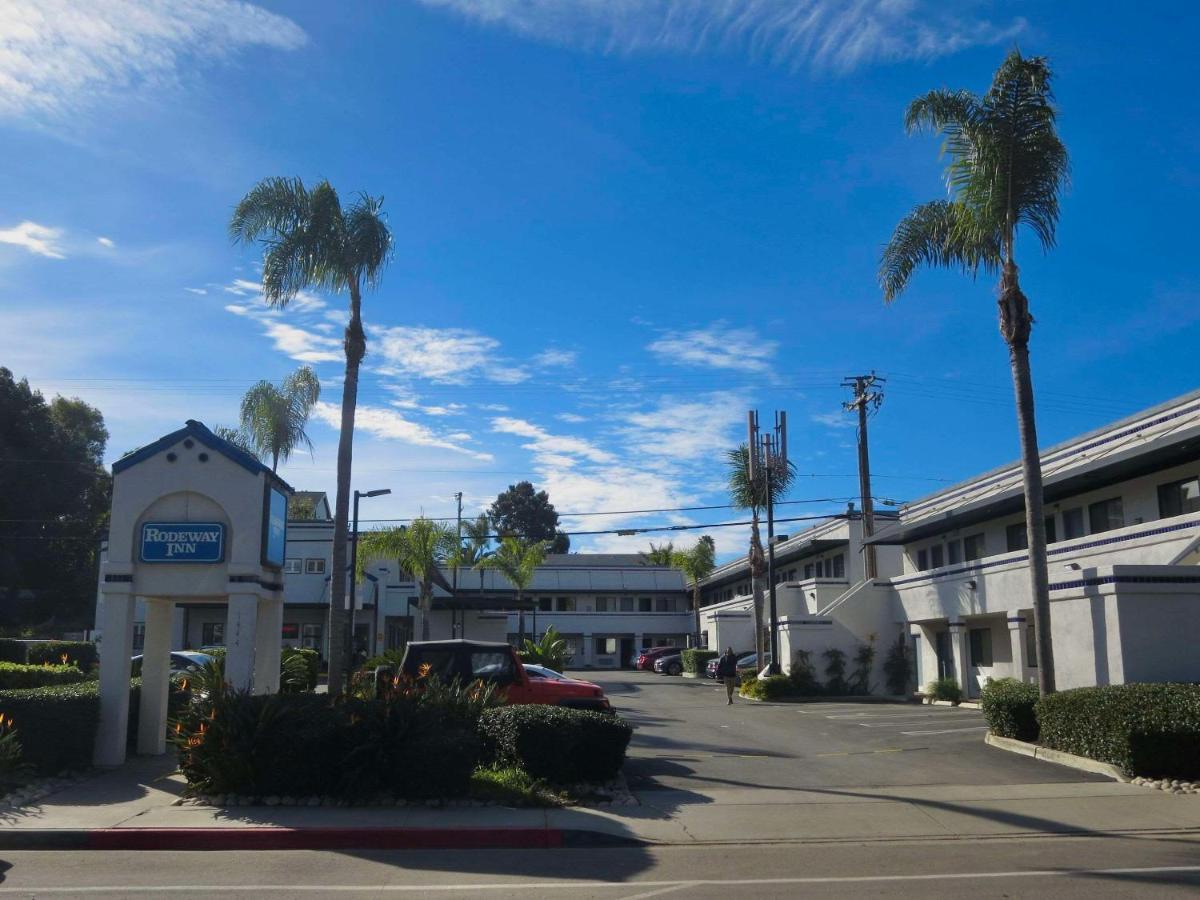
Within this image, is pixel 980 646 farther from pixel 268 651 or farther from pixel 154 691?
pixel 154 691

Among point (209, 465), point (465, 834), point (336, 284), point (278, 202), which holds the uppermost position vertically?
point (278, 202)

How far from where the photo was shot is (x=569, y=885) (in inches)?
350

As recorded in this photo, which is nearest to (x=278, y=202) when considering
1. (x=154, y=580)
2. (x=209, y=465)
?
(x=209, y=465)

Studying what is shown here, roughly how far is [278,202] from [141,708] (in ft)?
33.0

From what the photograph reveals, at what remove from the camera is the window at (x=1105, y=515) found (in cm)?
2608

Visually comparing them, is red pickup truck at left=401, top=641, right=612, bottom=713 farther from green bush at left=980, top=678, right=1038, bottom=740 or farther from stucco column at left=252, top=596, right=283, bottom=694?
green bush at left=980, top=678, right=1038, bottom=740

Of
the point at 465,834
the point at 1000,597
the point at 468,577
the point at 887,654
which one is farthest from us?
the point at 468,577

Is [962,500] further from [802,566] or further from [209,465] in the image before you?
[209,465]

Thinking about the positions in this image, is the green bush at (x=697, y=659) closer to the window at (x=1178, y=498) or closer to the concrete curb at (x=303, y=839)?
the window at (x=1178, y=498)

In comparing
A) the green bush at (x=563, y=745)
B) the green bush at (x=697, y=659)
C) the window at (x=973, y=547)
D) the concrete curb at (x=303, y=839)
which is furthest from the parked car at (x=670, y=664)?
the concrete curb at (x=303, y=839)

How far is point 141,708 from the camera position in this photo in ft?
53.9

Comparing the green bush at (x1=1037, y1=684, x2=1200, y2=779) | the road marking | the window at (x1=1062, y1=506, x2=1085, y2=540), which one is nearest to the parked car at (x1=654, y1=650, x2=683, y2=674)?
the window at (x1=1062, y1=506, x2=1085, y2=540)

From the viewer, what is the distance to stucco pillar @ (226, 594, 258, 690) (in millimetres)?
15291

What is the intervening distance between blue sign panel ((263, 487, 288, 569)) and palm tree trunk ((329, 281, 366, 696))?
8.19 ft
